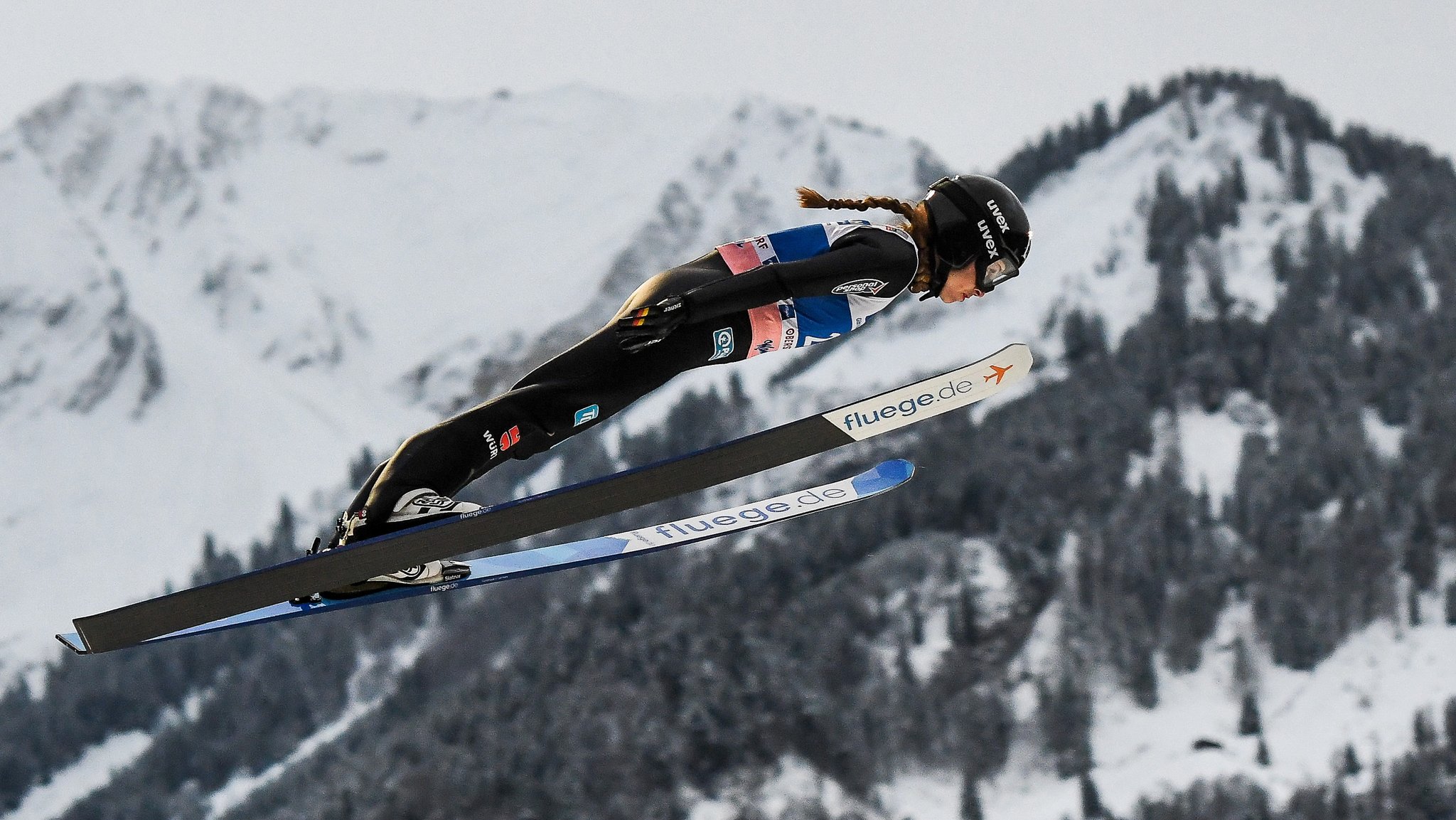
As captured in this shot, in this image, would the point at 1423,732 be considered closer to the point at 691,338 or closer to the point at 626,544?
the point at 626,544

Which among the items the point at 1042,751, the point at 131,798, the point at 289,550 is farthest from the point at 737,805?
the point at 289,550

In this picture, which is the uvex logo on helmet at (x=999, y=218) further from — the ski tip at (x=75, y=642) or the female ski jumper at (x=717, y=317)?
the ski tip at (x=75, y=642)

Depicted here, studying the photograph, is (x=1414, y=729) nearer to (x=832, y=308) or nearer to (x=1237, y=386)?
(x=1237, y=386)

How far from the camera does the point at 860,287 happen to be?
821cm

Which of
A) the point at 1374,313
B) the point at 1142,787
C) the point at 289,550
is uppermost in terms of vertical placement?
the point at 1374,313

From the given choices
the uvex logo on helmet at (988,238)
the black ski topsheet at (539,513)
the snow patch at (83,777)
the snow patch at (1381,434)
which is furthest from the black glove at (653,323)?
the snow patch at (83,777)

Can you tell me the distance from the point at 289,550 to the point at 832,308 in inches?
7840

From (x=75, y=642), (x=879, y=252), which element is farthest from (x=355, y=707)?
(x=879, y=252)

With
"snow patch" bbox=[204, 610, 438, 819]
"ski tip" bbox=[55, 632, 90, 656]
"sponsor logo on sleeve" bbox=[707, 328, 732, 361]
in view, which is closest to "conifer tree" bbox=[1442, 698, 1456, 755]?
"snow patch" bbox=[204, 610, 438, 819]

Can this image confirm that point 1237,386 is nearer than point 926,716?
No

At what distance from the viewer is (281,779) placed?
165750mm

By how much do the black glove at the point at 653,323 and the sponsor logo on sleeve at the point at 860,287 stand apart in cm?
98

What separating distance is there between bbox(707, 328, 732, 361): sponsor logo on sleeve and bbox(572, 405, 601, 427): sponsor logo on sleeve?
65cm

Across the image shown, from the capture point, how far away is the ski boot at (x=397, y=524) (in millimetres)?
7609
